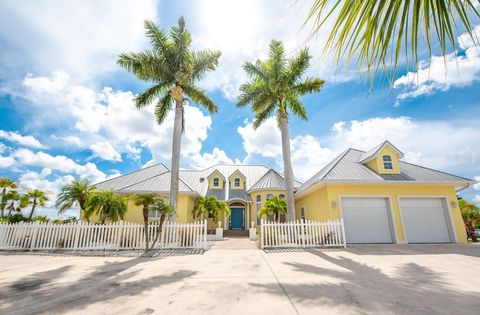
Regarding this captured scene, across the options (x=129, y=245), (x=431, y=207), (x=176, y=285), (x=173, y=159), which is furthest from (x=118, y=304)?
(x=431, y=207)

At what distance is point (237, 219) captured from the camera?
22.2 meters

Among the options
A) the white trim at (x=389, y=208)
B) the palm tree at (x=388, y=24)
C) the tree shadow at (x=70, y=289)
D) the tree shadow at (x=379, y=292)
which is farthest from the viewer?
the white trim at (x=389, y=208)

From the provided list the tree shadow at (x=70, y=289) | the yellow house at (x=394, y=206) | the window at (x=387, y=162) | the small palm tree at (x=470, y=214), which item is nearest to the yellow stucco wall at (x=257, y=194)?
the yellow house at (x=394, y=206)

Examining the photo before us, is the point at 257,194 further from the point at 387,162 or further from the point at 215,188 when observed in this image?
the point at 387,162

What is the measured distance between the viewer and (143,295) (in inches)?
155

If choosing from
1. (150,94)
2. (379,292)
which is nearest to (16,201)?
(150,94)

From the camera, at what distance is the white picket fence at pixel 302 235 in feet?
35.8

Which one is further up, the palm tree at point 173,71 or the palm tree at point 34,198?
the palm tree at point 173,71

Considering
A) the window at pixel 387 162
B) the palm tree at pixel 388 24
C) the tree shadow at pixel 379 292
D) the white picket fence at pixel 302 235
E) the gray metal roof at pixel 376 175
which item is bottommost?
the tree shadow at pixel 379 292

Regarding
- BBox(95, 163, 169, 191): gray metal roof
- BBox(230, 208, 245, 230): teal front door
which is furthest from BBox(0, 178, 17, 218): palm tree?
BBox(230, 208, 245, 230): teal front door

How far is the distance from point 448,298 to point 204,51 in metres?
16.1

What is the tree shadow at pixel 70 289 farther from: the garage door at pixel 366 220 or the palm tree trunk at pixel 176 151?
the garage door at pixel 366 220

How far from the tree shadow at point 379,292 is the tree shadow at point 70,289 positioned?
2551 millimetres

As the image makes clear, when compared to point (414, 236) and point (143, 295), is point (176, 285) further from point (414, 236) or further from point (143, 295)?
point (414, 236)
